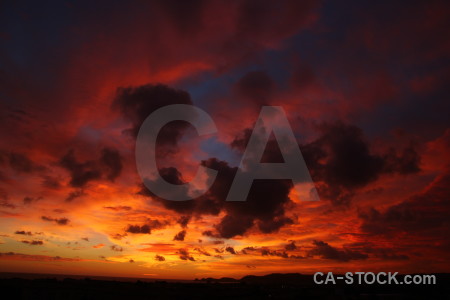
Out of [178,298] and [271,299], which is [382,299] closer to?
[271,299]

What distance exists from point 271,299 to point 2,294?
75316 mm

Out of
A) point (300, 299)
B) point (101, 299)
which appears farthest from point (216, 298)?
point (101, 299)

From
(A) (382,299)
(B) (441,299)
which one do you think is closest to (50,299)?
(A) (382,299)

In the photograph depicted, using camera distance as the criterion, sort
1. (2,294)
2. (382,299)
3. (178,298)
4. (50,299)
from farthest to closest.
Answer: (382,299) < (178,298) < (50,299) < (2,294)

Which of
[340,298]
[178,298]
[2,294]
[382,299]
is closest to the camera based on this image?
[2,294]

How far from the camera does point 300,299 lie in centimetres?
11431

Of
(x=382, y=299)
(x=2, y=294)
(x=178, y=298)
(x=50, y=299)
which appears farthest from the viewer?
(x=382, y=299)

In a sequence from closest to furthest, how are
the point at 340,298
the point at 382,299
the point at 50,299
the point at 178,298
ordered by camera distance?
the point at 50,299 < the point at 178,298 < the point at 340,298 < the point at 382,299

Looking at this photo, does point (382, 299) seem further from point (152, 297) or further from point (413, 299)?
point (152, 297)

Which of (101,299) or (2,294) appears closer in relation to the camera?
(2,294)

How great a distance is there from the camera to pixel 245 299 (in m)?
113

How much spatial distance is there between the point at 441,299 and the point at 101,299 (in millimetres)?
107538

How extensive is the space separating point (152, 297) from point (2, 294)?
43.1 meters

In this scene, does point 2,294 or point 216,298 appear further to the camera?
point 216,298
